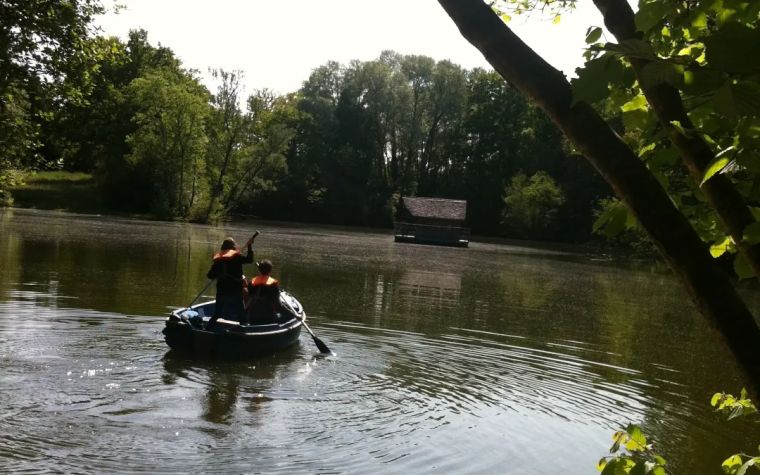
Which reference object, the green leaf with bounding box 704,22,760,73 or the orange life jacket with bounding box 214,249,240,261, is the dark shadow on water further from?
the green leaf with bounding box 704,22,760,73

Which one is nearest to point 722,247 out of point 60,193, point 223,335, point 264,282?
point 223,335

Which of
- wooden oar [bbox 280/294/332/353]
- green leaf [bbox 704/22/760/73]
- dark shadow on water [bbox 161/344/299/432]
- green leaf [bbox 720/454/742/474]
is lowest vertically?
dark shadow on water [bbox 161/344/299/432]

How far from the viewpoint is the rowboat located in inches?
427

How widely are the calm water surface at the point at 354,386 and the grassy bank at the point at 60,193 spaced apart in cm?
3987

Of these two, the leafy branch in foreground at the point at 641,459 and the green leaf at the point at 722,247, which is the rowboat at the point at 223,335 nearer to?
the leafy branch in foreground at the point at 641,459

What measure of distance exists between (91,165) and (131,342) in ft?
216

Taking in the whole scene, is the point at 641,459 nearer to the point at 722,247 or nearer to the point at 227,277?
the point at 722,247

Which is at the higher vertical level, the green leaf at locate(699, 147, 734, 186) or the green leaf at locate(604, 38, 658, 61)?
the green leaf at locate(604, 38, 658, 61)

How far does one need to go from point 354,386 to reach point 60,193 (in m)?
56.7

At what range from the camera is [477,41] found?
1.97 metres

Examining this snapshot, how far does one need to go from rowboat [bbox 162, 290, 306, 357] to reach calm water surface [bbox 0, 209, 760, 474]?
0.22m

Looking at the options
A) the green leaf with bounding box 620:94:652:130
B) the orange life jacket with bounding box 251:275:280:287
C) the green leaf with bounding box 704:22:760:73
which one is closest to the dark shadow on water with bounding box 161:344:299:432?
the orange life jacket with bounding box 251:275:280:287

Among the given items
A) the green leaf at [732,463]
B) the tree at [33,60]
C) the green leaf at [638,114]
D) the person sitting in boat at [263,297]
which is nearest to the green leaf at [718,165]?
the green leaf at [638,114]

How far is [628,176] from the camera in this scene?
168 cm
